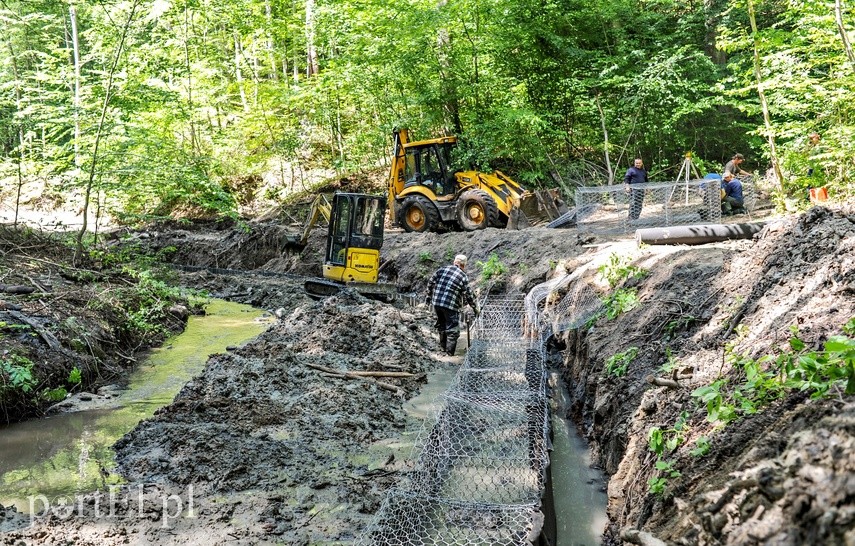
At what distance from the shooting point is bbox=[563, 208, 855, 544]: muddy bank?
2.57m

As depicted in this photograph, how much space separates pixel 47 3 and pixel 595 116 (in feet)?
62.1

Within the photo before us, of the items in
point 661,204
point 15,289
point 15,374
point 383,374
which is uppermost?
point 661,204

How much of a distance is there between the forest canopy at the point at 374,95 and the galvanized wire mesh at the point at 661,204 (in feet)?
4.69

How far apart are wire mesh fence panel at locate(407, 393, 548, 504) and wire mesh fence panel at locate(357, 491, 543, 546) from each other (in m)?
0.39

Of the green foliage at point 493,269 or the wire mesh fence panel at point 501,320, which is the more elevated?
the green foliage at point 493,269

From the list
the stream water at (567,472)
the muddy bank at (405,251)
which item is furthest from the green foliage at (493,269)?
the stream water at (567,472)

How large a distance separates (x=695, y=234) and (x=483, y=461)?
20.3 feet

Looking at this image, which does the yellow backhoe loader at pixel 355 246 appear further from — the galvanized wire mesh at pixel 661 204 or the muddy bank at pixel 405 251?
the galvanized wire mesh at pixel 661 204

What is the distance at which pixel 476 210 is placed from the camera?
17516mm

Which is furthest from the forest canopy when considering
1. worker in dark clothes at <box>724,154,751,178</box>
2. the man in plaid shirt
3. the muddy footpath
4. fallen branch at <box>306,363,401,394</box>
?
fallen branch at <box>306,363,401,394</box>

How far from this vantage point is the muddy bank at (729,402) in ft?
8.44

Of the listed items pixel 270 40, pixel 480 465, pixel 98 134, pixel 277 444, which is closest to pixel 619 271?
pixel 480 465

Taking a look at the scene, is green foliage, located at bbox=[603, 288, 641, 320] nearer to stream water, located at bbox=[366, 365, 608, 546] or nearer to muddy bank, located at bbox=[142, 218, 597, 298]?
stream water, located at bbox=[366, 365, 608, 546]

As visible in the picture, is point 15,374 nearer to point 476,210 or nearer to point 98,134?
point 98,134
